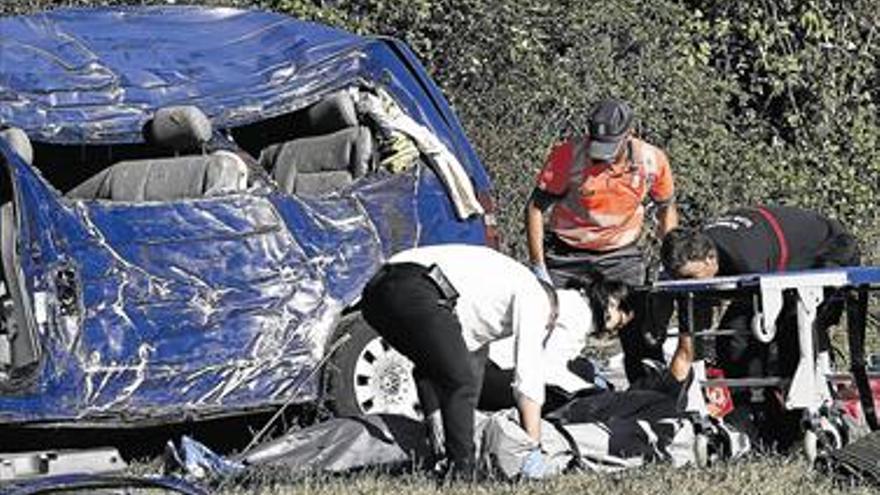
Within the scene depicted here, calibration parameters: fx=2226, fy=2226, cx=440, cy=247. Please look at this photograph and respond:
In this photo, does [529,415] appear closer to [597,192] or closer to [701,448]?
[701,448]

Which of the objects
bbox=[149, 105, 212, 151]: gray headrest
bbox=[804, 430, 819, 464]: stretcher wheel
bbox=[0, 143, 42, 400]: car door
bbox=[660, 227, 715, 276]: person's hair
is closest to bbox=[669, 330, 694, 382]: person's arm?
bbox=[660, 227, 715, 276]: person's hair

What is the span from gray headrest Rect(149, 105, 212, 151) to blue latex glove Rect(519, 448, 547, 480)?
2673mm

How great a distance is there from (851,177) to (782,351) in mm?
8952

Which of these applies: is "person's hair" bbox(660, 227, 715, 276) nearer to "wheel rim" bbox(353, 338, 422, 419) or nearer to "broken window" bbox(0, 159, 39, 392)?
"wheel rim" bbox(353, 338, 422, 419)

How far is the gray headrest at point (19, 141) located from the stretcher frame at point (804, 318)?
290cm

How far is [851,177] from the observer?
739 inches

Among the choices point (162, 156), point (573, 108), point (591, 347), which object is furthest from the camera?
point (573, 108)

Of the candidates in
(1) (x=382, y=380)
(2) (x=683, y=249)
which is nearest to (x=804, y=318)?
(2) (x=683, y=249)

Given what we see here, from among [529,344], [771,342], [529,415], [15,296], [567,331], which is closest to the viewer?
[529,344]

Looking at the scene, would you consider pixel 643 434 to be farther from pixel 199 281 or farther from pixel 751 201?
pixel 751 201

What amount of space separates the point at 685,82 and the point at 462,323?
29.2ft

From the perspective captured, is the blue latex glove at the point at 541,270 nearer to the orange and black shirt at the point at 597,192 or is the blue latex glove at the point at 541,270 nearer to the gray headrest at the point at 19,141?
the orange and black shirt at the point at 597,192

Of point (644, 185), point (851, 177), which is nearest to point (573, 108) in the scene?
point (851, 177)

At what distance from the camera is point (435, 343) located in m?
8.99
